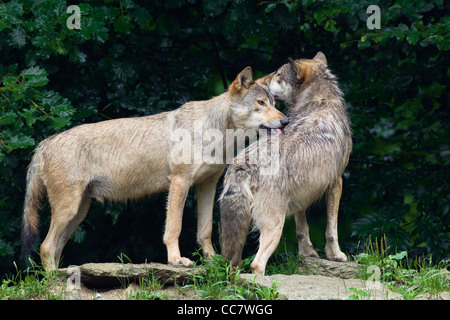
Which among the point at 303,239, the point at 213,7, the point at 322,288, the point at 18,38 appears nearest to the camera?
the point at 322,288

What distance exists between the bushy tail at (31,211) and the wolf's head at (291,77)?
3.33 m

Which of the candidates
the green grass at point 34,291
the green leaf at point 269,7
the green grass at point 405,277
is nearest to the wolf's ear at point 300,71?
the green leaf at point 269,7

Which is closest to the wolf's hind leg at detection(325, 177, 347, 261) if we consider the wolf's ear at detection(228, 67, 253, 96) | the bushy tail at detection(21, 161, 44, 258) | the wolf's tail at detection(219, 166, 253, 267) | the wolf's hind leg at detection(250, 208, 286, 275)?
the wolf's hind leg at detection(250, 208, 286, 275)

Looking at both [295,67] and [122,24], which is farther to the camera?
[122,24]

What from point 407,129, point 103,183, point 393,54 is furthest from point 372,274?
point 407,129

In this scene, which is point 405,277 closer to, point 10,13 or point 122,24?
point 122,24

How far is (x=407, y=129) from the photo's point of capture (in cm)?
1249

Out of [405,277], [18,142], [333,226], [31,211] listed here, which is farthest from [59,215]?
[405,277]

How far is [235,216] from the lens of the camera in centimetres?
702

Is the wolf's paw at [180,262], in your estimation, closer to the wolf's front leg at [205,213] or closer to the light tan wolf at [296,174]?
the wolf's front leg at [205,213]

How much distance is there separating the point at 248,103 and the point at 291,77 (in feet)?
2.39

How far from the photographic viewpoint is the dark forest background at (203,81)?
8859mm

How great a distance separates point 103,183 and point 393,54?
16.1ft

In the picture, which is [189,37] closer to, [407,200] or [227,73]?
[227,73]
